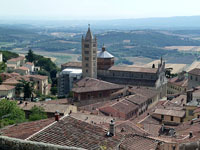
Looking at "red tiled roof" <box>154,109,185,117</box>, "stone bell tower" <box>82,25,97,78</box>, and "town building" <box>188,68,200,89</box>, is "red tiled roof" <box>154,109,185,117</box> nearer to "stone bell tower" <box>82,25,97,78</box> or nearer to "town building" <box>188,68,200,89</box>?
"town building" <box>188,68,200,89</box>

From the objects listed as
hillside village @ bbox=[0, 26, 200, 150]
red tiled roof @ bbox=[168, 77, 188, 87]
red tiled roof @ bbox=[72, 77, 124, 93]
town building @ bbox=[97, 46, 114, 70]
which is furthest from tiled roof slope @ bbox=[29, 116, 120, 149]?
red tiled roof @ bbox=[168, 77, 188, 87]

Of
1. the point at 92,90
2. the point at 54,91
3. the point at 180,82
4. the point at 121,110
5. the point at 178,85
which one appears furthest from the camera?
the point at 180,82

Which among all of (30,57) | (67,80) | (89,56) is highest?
(89,56)

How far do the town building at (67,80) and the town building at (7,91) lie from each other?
8626 millimetres

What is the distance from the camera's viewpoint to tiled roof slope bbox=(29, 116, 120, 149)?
12117 mm

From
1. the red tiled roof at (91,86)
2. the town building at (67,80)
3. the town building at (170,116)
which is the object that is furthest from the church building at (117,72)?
the town building at (170,116)

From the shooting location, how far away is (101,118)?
3391 centimetres

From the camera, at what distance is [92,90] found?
168 feet

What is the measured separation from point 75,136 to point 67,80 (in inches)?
1984

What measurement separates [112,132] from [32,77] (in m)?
54.3

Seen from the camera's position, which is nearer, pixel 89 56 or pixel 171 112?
pixel 171 112

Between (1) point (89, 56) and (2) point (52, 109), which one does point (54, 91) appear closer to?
(1) point (89, 56)

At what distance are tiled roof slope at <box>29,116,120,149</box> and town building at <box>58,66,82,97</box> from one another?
47.7 metres

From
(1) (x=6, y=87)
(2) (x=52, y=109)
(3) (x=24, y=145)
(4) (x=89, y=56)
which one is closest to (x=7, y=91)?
(1) (x=6, y=87)
